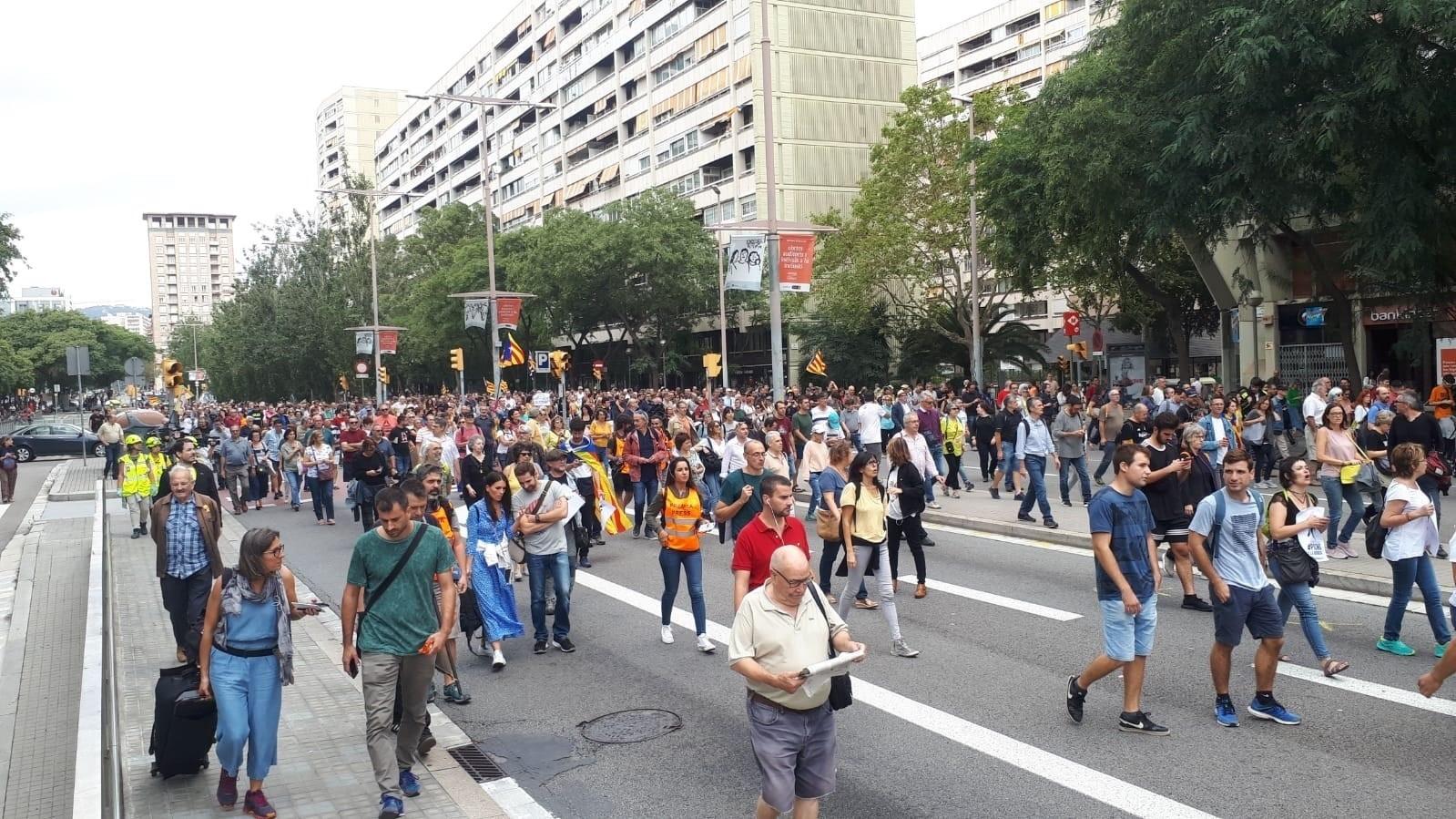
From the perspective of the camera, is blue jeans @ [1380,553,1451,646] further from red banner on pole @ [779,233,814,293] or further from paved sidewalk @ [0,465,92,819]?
red banner on pole @ [779,233,814,293]

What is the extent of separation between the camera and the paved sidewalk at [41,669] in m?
6.94

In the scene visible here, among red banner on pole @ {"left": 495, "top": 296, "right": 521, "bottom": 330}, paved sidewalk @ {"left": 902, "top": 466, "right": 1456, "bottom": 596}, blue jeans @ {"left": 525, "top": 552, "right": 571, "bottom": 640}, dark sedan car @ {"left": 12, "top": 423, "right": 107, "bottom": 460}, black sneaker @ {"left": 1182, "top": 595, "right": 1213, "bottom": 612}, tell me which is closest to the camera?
blue jeans @ {"left": 525, "top": 552, "right": 571, "bottom": 640}

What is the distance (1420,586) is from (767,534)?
4.69 m

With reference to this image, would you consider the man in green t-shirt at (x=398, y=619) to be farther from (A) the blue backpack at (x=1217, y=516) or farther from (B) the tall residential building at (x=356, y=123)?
(B) the tall residential building at (x=356, y=123)

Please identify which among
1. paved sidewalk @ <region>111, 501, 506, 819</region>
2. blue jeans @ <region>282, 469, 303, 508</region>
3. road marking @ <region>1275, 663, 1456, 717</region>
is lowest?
paved sidewalk @ <region>111, 501, 506, 819</region>

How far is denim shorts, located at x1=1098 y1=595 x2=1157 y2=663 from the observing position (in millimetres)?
6578

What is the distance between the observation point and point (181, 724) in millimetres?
6098

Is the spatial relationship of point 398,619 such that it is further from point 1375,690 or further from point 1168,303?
point 1168,303

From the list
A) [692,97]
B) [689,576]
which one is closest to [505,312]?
[689,576]

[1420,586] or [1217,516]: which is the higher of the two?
[1217,516]

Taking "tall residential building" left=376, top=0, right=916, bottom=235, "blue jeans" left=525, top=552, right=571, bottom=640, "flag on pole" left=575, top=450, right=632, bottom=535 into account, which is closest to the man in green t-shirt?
"blue jeans" left=525, top=552, right=571, bottom=640

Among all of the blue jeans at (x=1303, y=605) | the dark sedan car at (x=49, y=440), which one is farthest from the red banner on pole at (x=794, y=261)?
the dark sedan car at (x=49, y=440)

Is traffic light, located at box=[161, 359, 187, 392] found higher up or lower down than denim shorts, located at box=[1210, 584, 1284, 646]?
higher up

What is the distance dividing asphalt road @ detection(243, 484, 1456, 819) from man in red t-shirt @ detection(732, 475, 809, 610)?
3.39ft
